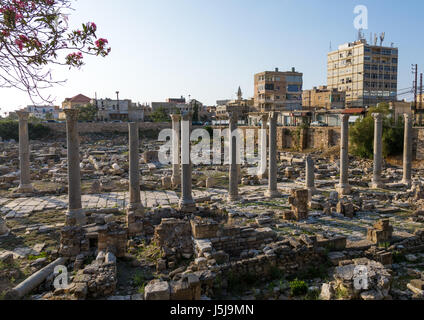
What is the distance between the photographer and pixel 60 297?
269 inches

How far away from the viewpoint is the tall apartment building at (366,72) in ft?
187

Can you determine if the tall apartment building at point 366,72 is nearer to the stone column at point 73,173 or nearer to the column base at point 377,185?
the column base at point 377,185

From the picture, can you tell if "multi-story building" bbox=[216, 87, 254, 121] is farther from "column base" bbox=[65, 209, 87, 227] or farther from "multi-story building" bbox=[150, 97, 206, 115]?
"column base" bbox=[65, 209, 87, 227]

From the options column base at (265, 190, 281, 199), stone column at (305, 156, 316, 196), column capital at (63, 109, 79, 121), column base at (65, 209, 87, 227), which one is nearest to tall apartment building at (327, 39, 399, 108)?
stone column at (305, 156, 316, 196)

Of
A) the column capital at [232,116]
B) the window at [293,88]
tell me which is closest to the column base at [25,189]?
the column capital at [232,116]

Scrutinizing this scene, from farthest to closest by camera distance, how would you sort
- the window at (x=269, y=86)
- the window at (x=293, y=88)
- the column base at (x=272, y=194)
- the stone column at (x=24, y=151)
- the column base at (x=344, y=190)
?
the window at (x=293, y=88) < the window at (x=269, y=86) < the stone column at (x=24, y=151) < the column base at (x=344, y=190) < the column base at (x=272, y=194)

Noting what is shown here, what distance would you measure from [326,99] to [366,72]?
8185mm

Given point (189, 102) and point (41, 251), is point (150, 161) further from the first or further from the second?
point (41, 251)

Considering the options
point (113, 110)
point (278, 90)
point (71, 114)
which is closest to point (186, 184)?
point (71, 114)

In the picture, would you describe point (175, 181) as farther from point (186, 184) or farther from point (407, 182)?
point (407, 182)

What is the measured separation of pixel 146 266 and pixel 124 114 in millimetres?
67576

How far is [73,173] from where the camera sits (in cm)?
1230

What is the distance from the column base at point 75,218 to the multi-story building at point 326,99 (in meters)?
48.6

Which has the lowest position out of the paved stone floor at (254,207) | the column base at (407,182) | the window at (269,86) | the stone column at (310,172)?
the paved stone floor at (254,207)
